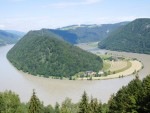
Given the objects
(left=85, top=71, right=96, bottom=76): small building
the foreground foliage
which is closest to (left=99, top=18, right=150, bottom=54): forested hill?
(left=85, top=71, right=96, bottom=76): small building

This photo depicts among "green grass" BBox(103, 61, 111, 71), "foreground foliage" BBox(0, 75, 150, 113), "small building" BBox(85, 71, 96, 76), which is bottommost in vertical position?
"green grass" BBox(103, 61, 111, 71)

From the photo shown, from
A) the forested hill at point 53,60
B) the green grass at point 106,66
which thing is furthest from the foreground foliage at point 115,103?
the green grass at point 106,66

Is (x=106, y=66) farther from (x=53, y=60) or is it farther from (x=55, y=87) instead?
(x=55, y=87)

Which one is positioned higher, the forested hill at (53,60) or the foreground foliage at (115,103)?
the foreground foliage at (115,103)

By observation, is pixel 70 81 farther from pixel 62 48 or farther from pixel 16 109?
pixel 16 109

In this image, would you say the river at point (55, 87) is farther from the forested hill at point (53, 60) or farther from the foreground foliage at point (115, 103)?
the foreground foliage at point (115, 103)

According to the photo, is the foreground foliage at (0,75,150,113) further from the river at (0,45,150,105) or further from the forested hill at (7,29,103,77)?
the forested hill at (7,29,103,77)
